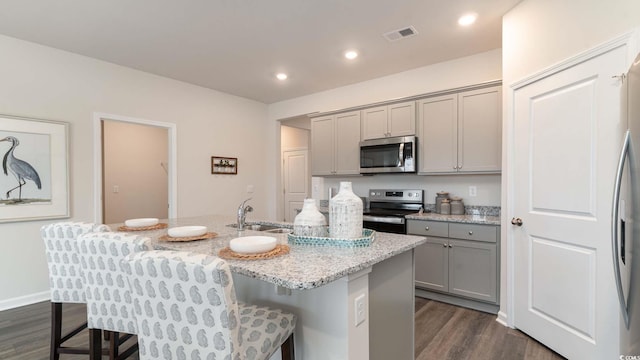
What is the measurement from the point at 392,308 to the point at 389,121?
260 centimetres

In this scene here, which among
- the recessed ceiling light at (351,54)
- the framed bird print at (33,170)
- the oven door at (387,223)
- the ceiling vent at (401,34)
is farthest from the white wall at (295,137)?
the framed bird print at (33,170)

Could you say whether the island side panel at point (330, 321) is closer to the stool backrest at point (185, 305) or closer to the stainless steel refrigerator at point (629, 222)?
the stool backrest at point (185, 305)

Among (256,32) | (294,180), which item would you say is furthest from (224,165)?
(256,32)

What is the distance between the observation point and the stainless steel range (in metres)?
3.37

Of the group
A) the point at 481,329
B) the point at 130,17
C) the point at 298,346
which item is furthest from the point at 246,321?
the point at 130,17

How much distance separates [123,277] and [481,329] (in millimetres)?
Result: 2626

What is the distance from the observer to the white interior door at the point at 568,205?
180 cm

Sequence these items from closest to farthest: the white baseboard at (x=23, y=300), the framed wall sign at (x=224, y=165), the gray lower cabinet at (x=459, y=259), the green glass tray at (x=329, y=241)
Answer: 1. the green glass tray at (x=329, y=241)
2. the gray lower cabinet at (x=459, y=259)
3. the white baseboard at (x=23, y=300)
4. the framed wall sign at (x=224, y=165)

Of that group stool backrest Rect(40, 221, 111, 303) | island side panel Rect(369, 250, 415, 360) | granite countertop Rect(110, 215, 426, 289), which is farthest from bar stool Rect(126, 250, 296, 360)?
stool backrest Rect(40, 221, 111, 303)

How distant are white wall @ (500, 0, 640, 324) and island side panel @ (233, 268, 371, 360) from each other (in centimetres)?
189

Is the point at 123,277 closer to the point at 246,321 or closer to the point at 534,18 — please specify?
the point at 246,321

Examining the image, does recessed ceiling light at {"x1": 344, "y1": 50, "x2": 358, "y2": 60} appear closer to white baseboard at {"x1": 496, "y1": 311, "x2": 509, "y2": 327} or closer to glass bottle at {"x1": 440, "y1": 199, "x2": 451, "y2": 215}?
glass bottle at {"x1": 440, "y1": 199, "x2": 451, "y2": 215}

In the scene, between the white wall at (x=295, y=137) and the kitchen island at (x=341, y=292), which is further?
the white wall at (x=295, y=137)

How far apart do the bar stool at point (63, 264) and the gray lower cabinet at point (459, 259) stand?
9.18ft
